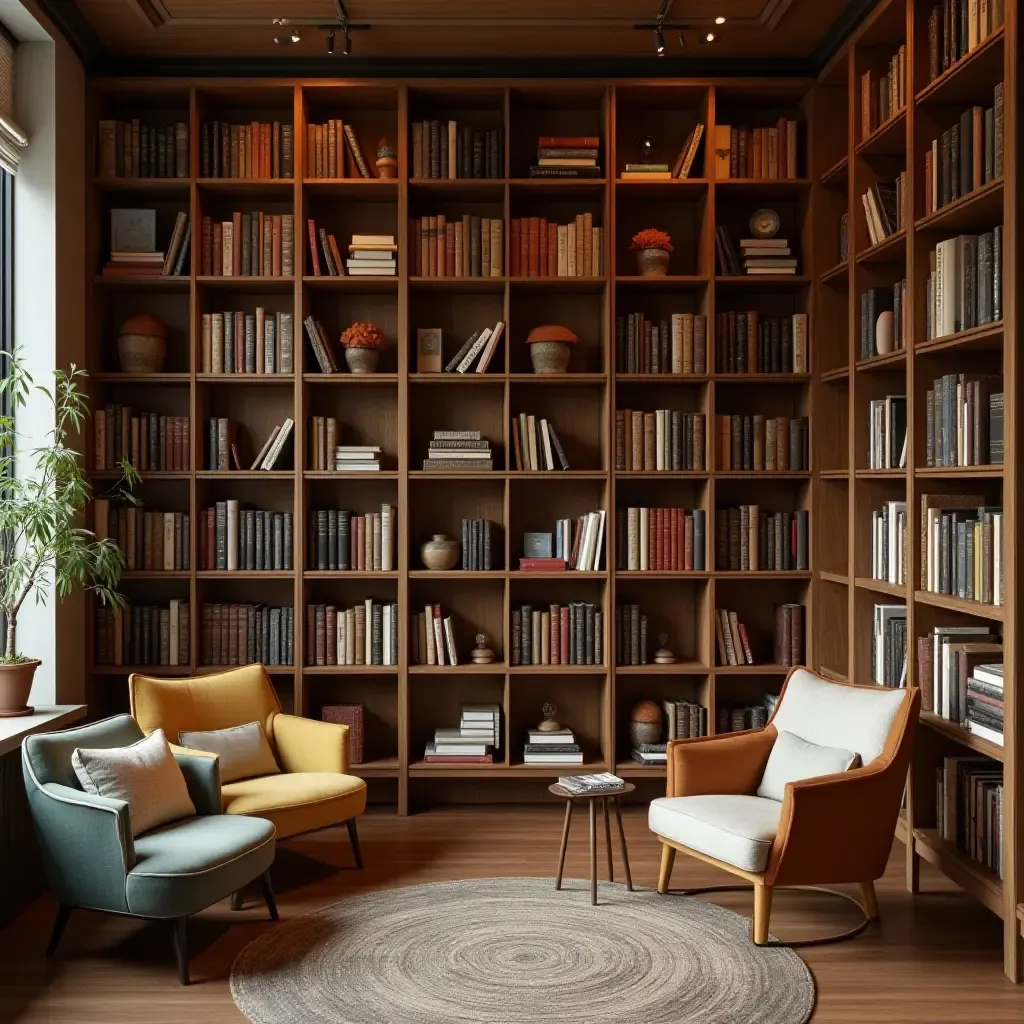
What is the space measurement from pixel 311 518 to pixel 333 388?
28.0 inches

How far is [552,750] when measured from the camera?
5449 mm

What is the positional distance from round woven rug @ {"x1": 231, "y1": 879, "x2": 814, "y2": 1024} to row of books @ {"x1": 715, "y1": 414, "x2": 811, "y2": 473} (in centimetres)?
219

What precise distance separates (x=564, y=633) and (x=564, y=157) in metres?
2.31

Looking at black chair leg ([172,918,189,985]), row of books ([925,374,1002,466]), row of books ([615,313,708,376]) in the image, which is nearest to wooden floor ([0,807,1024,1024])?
black chair leg ([172,918,189,985])

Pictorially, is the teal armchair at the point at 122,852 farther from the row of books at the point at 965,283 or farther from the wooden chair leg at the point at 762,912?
the row of books at the point at 965,283

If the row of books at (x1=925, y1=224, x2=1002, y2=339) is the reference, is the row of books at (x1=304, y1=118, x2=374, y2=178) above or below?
above

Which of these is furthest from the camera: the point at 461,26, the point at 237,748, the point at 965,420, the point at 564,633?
the point at 564,633

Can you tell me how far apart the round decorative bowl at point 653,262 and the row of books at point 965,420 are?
1710 mm

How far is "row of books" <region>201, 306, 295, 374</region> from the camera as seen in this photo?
5.41 meters

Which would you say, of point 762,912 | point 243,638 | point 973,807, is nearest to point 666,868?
point 762,912

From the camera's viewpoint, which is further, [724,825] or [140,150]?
[140,150]

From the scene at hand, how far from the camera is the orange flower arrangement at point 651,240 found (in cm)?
543

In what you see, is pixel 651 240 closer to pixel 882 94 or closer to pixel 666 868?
pixel 882 94

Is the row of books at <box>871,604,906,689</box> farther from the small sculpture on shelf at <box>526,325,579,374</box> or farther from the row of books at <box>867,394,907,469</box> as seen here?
the small sculpture on shelf at <box>526,325,579,374</box>
